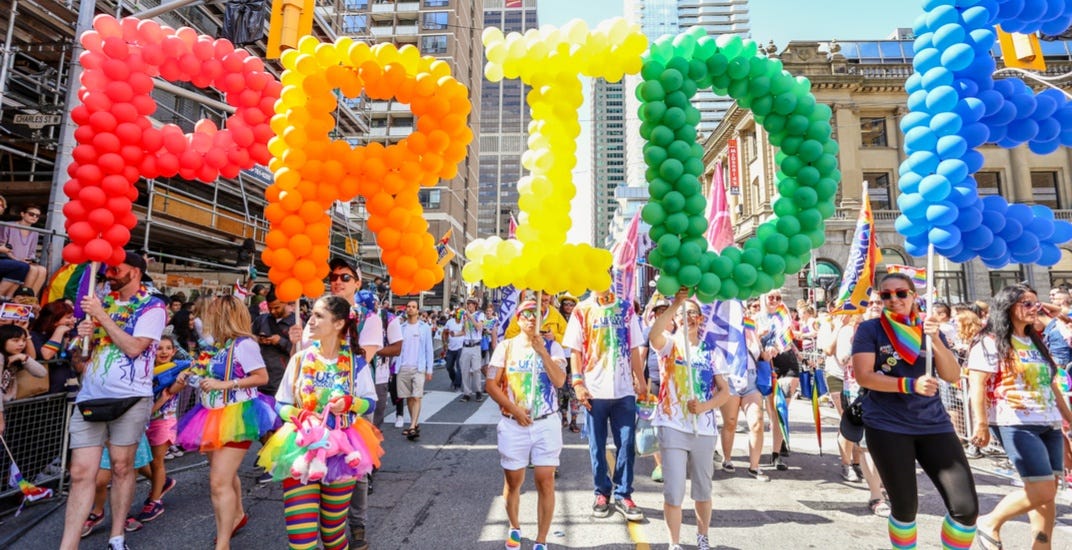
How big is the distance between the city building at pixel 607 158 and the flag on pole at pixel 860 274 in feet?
480

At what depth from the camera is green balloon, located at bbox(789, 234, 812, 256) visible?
362 centimetres

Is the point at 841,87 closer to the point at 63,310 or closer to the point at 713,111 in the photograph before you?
the point at 63,310

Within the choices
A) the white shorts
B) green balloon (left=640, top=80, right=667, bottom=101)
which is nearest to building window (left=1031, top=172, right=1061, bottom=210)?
green balloon (left=640, top=80, right=667, bottom=101)

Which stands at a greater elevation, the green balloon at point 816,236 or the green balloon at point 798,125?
the green balloon at point 798,125

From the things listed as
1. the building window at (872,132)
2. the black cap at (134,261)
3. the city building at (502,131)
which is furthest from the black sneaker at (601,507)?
the city building at (502,131)

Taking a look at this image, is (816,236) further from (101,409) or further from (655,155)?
(101,409)

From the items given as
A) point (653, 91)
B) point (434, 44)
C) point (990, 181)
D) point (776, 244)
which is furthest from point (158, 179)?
point (990, 181)

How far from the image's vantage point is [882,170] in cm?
2836

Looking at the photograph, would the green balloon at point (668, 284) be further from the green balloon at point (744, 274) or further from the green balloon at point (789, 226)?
the green balloon at point (789, 226)

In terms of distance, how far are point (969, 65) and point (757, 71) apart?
1361 millimetres

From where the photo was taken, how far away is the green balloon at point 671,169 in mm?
3490

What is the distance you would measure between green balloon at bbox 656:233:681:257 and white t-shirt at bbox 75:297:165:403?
144 inches

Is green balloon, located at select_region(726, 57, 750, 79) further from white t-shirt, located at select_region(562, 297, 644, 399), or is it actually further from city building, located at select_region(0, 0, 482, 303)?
city building, located at select_region(0, 0, 482, 303)

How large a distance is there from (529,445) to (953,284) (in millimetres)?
31561
